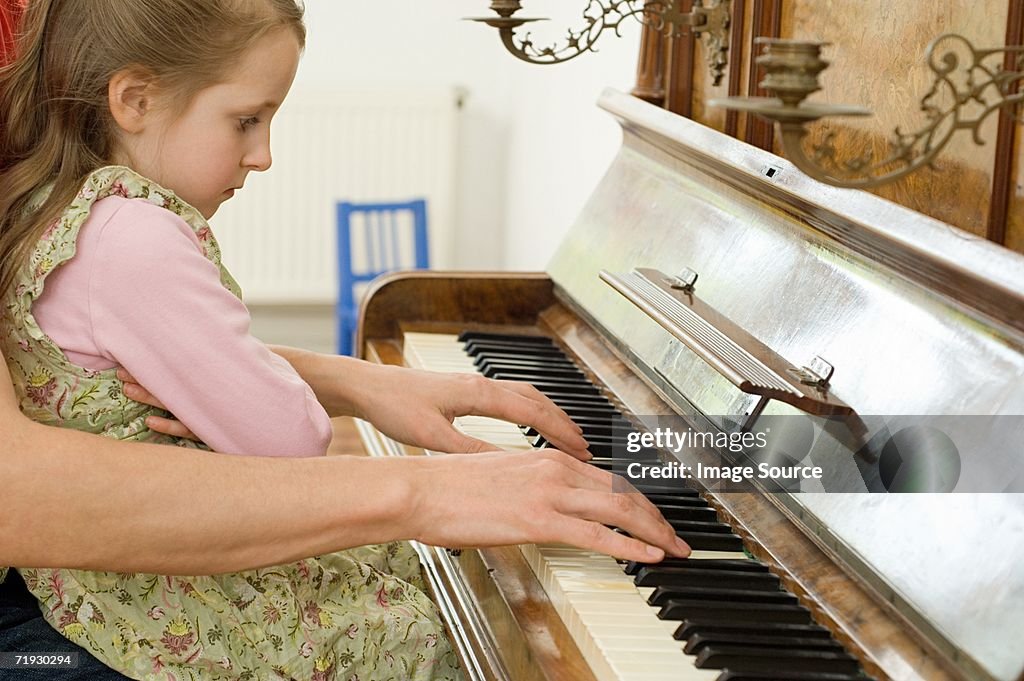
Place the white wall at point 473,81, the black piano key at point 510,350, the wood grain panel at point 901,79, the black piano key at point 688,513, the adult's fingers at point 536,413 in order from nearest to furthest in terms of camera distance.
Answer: the wood grain panel at point 901,79, the black piano key at point 688,513, the adult's fingers at point 536,413, the black piano key at point 510,350, the white wall at point 473,81

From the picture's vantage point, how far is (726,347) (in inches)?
57.6

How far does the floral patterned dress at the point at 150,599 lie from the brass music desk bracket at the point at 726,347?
48 cm

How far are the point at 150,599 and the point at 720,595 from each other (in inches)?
23.0

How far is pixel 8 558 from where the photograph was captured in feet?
3.99

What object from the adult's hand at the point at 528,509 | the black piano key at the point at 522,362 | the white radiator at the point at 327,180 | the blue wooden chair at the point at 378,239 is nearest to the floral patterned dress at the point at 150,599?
the adult's hand at the point at 528,509

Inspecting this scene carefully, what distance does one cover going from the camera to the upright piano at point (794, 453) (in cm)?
108

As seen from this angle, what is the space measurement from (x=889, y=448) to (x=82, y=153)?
0.88 metres

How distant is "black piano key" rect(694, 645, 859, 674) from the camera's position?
1.07m

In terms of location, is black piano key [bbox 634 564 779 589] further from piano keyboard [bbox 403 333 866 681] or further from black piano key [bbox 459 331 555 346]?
black piano key [bbox 459 331 555 346]

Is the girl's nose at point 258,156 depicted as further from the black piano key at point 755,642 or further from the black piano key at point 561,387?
the black piano key at point 755,642

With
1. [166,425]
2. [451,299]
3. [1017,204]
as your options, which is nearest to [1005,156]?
[1017,204]

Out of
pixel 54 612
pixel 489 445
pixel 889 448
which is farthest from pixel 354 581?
pixel 889 448

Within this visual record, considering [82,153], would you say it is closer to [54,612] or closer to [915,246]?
[54,612]

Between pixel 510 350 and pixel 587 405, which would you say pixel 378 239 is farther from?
pixel 587 405
